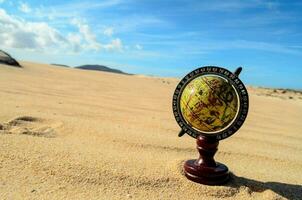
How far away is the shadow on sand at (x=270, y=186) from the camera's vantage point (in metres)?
2.44

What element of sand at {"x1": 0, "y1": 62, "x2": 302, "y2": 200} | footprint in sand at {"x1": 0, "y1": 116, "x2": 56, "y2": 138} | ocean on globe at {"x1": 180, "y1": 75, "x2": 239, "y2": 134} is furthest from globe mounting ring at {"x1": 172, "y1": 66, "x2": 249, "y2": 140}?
footprint in sand at {"x1": 0, "y1": 116, "x2": 56, "y2": 138}

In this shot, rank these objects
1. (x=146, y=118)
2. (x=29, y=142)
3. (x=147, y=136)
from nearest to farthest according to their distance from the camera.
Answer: (x=29, y=142), (x=147, y=136), (x=146, y=118)

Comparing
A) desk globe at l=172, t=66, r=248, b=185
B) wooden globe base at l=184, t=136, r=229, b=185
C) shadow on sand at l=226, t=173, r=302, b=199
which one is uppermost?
desk globe at l=172, t=66, r=248, b=185

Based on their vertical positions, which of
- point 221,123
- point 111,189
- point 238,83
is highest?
point 238,83

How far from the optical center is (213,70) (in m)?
2.42

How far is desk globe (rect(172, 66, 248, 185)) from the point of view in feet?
7.59

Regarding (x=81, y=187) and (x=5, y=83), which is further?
(x=5, y=83)

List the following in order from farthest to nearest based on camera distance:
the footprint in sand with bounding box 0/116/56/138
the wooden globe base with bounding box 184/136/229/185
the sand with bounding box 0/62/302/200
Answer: the footprint in sand with bounding box 0/116/56/138 < the wooden globe base with bounding box 184/136/229/185 < the sand with bounding box 0/62/302/200

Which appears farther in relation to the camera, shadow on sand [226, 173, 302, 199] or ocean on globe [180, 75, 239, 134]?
shadow on sand [226, 173, 302, 199]

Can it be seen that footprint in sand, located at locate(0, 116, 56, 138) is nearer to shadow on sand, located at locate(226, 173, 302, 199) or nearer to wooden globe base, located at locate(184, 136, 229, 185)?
wooden globe base, located at locate(184, 136, 229, 185)

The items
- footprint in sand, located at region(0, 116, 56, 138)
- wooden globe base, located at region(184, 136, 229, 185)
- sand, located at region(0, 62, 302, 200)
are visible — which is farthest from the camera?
footprint in sand, located at region(0, 116, 56, 138)

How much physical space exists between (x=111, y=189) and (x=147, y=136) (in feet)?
4.78

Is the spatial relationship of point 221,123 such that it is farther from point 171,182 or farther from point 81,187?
point 81,187

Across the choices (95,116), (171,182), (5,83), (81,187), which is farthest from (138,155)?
(5,83)
